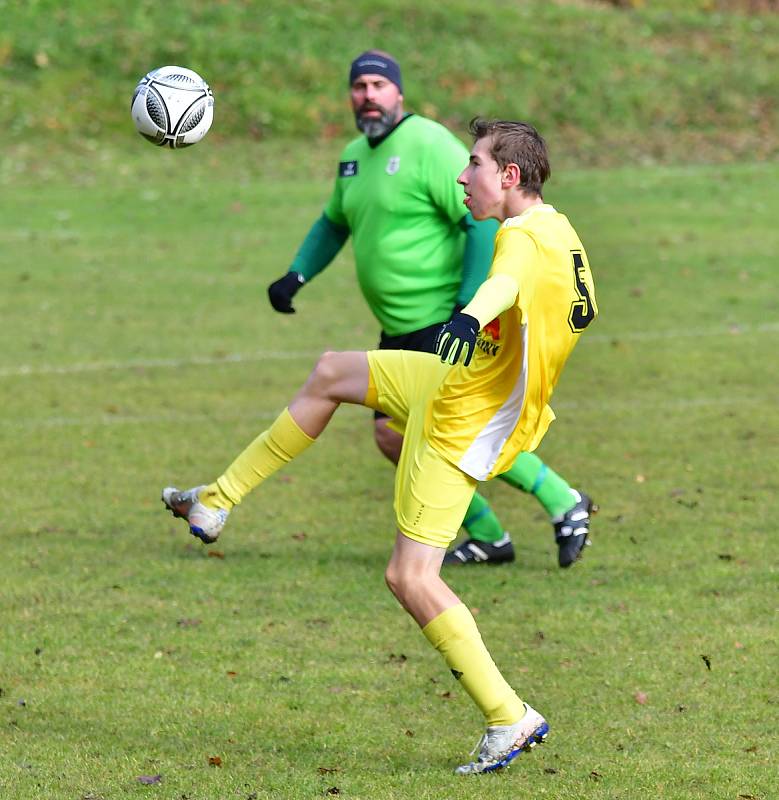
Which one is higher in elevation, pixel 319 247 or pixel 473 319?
pixel 473 319

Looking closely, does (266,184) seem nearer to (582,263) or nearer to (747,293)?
(747,293)

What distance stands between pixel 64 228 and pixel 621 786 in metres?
16.7

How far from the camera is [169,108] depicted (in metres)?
7.00

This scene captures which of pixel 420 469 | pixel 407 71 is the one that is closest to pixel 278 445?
pixel 420 469

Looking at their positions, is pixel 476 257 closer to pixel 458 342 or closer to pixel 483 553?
pixel 483 553

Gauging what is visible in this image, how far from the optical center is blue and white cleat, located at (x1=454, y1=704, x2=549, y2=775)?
17.3ft

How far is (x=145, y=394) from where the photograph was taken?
496 inches

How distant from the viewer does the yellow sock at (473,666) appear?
17.4 ft

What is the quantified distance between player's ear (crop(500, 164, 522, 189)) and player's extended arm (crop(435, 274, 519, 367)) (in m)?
0.50

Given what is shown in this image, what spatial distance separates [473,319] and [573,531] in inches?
118


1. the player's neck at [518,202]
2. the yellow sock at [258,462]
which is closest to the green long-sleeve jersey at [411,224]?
the yellow sock at [258,462]

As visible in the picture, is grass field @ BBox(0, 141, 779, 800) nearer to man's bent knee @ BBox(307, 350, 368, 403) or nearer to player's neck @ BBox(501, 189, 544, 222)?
man's bent knee @ BBox(307, 350, 368, 403)

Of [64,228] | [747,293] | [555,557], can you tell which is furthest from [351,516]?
[64,228]

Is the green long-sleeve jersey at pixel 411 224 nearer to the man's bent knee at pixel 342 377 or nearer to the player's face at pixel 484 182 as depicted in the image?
the man's bent knee at pixel 342 377
